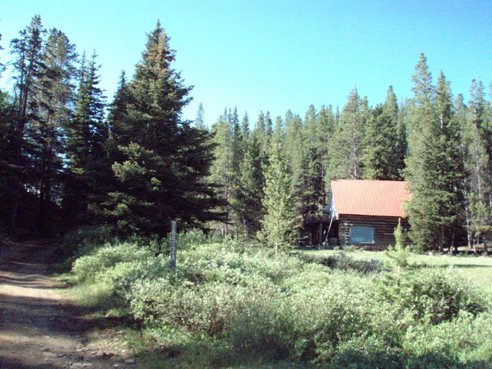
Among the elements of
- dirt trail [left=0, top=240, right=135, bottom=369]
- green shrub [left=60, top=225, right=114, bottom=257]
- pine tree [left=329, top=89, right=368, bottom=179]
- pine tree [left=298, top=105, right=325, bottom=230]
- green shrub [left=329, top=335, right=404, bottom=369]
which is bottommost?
dirt trail [left=0, top=240, right=135, bottom=369]

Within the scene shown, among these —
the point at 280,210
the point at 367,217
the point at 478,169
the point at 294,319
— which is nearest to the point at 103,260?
the point at 294,319

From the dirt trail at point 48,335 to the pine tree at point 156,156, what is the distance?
737cm

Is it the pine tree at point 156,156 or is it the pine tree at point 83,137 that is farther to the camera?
the pine tree at point 83,137

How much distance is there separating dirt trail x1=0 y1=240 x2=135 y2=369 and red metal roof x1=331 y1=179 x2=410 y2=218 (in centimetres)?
2912

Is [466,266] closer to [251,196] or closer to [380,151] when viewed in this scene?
[251,196]

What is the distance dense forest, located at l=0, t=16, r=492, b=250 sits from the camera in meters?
21.0

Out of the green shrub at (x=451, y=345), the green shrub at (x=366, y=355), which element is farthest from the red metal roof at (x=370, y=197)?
the green shrub at (x=366, y=355)

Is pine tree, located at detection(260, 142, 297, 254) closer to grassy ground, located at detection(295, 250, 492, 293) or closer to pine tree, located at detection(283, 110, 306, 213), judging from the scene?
pine tree, located at detection(283, 110, 306, 213)

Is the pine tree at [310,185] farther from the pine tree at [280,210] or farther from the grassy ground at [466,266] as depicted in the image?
the grassy ground at [466,266]

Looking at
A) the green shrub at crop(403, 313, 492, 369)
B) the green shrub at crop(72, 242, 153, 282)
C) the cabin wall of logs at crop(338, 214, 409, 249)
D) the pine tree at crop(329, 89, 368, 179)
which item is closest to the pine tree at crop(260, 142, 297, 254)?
the cabin wall of logs at crop(338, 214, 409, 249)

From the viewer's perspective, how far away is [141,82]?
2225cm

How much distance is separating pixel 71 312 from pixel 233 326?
195 inches

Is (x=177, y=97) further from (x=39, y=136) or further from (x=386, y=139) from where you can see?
(x=386, y=139)

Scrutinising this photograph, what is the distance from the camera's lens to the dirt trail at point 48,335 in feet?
20.3
